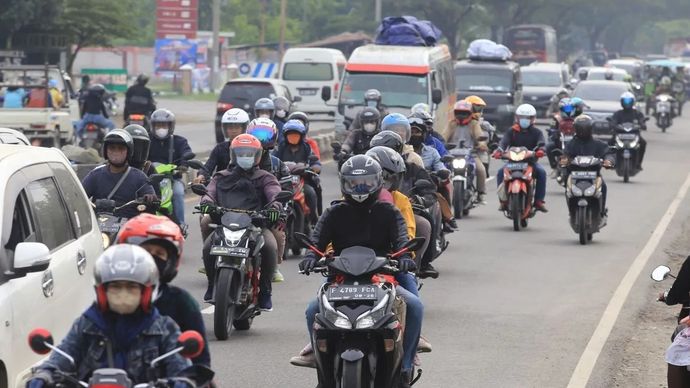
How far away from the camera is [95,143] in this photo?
29.0 meters

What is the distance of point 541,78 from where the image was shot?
52.2m

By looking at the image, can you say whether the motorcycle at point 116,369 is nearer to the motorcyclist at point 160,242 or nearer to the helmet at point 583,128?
the motorcyclist at point 160,242

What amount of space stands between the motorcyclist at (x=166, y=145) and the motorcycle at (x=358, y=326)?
769 centimetres

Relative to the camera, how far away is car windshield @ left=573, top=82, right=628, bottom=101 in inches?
1604

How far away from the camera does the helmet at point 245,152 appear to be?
12484 millimetres

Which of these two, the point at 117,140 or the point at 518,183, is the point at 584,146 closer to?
the point at 518,183

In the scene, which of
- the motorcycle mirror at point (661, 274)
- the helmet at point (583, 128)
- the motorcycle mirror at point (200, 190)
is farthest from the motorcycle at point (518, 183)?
the motorcycle mirror at point (661, 274)

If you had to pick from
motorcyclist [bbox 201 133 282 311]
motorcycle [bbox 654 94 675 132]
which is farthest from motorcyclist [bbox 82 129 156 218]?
motorcycle [bbox 654 94 675 132]

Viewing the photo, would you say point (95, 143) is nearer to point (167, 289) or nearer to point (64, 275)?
point (64, 275)

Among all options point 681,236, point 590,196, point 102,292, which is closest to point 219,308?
point 102,292

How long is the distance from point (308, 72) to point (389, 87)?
46.6 ft

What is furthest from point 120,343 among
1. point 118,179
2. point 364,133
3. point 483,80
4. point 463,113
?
point 483,80

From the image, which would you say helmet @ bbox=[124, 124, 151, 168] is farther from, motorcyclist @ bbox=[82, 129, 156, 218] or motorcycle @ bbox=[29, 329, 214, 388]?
motorcycle @ bbox=[29, 329, 214, 388]

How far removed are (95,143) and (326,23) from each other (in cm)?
6283
